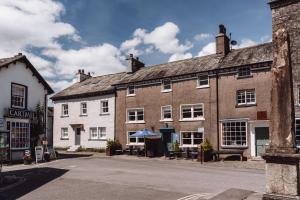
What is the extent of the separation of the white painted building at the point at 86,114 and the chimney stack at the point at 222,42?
437 inches

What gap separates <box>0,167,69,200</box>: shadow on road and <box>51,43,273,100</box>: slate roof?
1535 centimetres

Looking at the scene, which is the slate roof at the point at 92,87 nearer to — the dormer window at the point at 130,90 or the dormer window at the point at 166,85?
the dormer window at the point at 130,90

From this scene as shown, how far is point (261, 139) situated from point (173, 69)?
10.5 meters

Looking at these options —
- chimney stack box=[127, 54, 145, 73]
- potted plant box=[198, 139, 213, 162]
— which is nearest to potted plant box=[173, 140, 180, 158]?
potted plant box=[198, 139, 213, 162]

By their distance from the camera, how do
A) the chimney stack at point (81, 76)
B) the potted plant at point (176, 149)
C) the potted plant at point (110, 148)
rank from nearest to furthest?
1. the potted plant at point (176, 149)
2. the potted plant at point (110, 148)
3. the chimney stack at point (81, 76)

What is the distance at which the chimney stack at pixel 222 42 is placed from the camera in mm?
30422

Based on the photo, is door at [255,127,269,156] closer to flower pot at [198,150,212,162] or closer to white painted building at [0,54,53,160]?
flower pot at [198,150,212,162]

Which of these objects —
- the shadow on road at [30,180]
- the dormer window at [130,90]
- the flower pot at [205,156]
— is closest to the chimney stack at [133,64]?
the dormer window at [130,90]

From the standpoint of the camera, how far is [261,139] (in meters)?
Result: 25.9

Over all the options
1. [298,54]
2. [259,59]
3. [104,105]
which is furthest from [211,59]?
[104,105]

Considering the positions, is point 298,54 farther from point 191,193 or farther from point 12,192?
point 12,192

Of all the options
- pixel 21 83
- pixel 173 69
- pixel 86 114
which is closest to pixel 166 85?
pixel 173 69

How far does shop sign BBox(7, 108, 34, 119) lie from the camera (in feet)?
78.3

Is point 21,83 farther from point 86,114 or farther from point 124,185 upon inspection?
point 124,185
